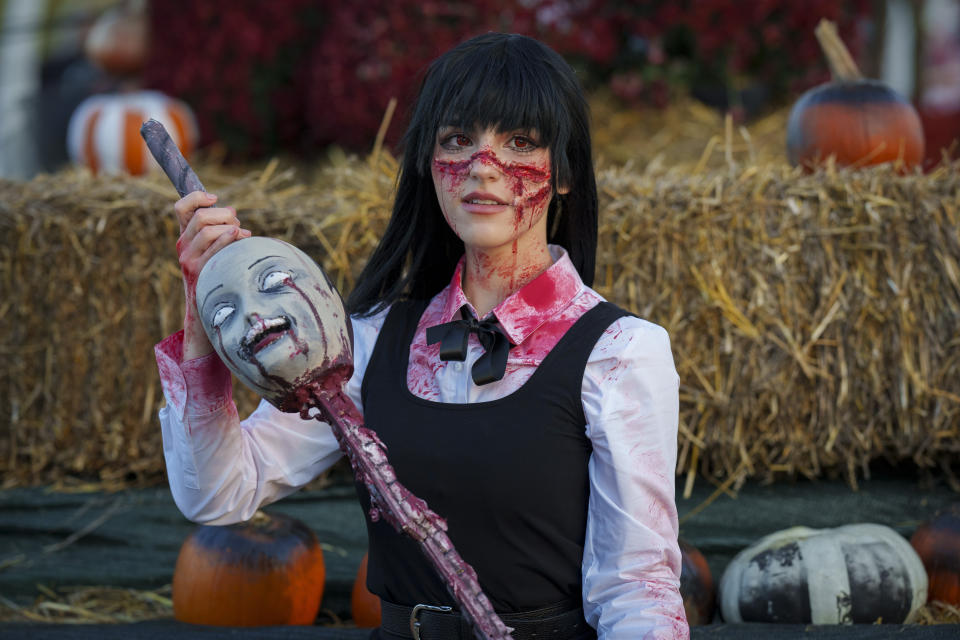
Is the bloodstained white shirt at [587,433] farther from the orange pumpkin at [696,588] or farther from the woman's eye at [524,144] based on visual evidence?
the orange pumpkin at [696,588]

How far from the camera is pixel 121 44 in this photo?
652 centimetres

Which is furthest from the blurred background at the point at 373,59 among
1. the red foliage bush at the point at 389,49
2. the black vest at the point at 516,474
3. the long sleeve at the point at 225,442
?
the black vest at the point at 516,474

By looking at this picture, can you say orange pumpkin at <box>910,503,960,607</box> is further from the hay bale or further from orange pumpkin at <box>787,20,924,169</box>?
orange pumpkin at <box>787,20,924,169</box>

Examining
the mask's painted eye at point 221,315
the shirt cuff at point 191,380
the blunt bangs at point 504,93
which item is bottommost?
the shirt cuff at point 191,380

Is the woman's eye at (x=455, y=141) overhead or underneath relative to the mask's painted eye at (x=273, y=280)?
overhead

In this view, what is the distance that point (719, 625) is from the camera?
2.82 metres

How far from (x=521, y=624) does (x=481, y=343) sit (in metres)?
0.51

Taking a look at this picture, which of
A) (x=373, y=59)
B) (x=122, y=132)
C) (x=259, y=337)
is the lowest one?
(x=259, y=337)

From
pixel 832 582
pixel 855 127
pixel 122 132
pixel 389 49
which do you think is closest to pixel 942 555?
pixel 832 582

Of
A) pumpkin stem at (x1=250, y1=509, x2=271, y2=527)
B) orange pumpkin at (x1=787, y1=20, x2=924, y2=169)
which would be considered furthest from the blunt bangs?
orange pumpkin at (x1=787, y1=20, x2=924, y2=169)

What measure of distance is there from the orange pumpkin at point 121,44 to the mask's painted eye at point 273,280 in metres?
5.36

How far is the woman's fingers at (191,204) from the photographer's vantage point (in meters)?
1.84

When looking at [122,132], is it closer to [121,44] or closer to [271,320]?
[121,44]

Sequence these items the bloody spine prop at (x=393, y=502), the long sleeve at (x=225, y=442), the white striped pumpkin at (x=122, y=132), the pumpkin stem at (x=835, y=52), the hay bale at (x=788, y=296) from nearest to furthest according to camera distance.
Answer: the bloody spine prop at (x=393, y=502) < the long sleeve at (x=225, y=442) < the hay bale at (x=788, y=296) < the pumpkin stem at (x=835, y=52) < the white striped pumpkin at (x=122, y=132)
